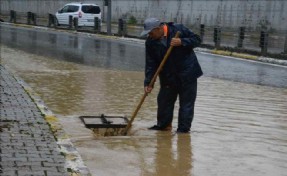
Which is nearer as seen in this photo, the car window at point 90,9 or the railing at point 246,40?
the railing at point 246,40

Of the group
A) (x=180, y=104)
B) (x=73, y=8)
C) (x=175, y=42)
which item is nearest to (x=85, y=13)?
(x=73, y=8)

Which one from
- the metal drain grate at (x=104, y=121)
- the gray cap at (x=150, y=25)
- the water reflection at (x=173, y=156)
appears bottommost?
the metal drain grate at (x=104, y=121)

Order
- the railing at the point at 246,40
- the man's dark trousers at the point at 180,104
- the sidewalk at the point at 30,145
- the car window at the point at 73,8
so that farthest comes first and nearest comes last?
the car window at the point at 73,8, the railing at the point at 246,40, the man's dark trousers at the point at 180,104, the sidewalk at the point at 30,145

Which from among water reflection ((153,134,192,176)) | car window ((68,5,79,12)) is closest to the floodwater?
water reflection ((153,134,192,176))

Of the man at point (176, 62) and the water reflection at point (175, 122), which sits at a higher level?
the man at point (176, 62)

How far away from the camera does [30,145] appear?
5094mm

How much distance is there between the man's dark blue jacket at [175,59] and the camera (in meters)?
6.02

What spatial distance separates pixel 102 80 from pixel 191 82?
4.71 m

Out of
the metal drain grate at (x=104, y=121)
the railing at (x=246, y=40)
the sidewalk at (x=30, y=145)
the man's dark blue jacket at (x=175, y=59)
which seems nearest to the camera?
the sidewalk at (x=30, y=145)

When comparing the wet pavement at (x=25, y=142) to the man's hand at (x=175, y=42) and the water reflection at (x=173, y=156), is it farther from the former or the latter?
the man's hand at (x=175, y=42)

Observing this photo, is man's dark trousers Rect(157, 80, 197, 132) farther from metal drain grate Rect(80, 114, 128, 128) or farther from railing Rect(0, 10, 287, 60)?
railing Rect(0, 10, 287, 60)

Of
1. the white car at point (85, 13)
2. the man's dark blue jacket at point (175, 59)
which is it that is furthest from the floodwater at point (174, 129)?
the white car at point (85, 13)

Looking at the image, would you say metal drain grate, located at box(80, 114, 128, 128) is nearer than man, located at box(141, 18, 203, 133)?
No

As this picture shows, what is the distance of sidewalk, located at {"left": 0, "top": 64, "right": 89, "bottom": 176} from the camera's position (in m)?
4.38
